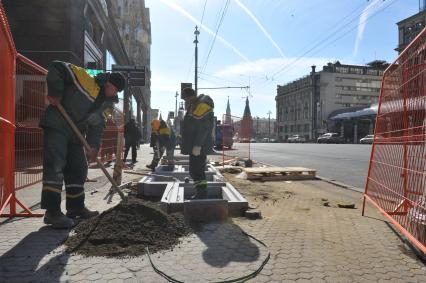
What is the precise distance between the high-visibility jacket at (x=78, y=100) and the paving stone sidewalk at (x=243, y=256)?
3.77ft

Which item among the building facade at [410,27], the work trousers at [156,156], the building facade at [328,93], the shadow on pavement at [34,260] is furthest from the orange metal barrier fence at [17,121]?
the building facade at [328,93]

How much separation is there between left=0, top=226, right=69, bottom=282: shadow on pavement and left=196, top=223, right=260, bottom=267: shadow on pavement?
116 centimetres

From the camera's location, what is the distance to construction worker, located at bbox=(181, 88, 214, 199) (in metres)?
5.90

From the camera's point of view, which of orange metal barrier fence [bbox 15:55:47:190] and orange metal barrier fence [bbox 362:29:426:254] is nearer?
orange metal barrier fence [bbox 362:29:426:254]

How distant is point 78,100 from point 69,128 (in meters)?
0.33

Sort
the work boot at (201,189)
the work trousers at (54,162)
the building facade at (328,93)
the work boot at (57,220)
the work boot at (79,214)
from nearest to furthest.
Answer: the work boot at (57,220) → the work trousers at (54,162) → the work boot at (79,214) → the work boot at (201,189) → the building facade at (328,93)

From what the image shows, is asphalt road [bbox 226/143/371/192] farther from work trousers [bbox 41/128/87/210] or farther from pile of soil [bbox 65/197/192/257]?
work trousers [bbox 41/128/87/210]

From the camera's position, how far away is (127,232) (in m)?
3.86

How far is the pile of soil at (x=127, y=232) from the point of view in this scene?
352 cm

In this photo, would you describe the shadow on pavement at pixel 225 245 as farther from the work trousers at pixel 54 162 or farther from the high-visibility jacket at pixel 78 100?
the high-visibility jacket at pixel 78 100

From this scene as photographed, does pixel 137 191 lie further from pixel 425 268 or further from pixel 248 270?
pixel 425 268

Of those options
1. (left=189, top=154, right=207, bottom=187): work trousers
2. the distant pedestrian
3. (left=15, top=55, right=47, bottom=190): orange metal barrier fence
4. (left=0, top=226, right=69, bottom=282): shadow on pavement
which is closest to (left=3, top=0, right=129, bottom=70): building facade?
the distant pedestrian

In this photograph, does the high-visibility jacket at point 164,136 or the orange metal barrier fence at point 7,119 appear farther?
the high-visibility jacket at point 164,136

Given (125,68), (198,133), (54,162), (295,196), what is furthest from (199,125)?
(125,68)
